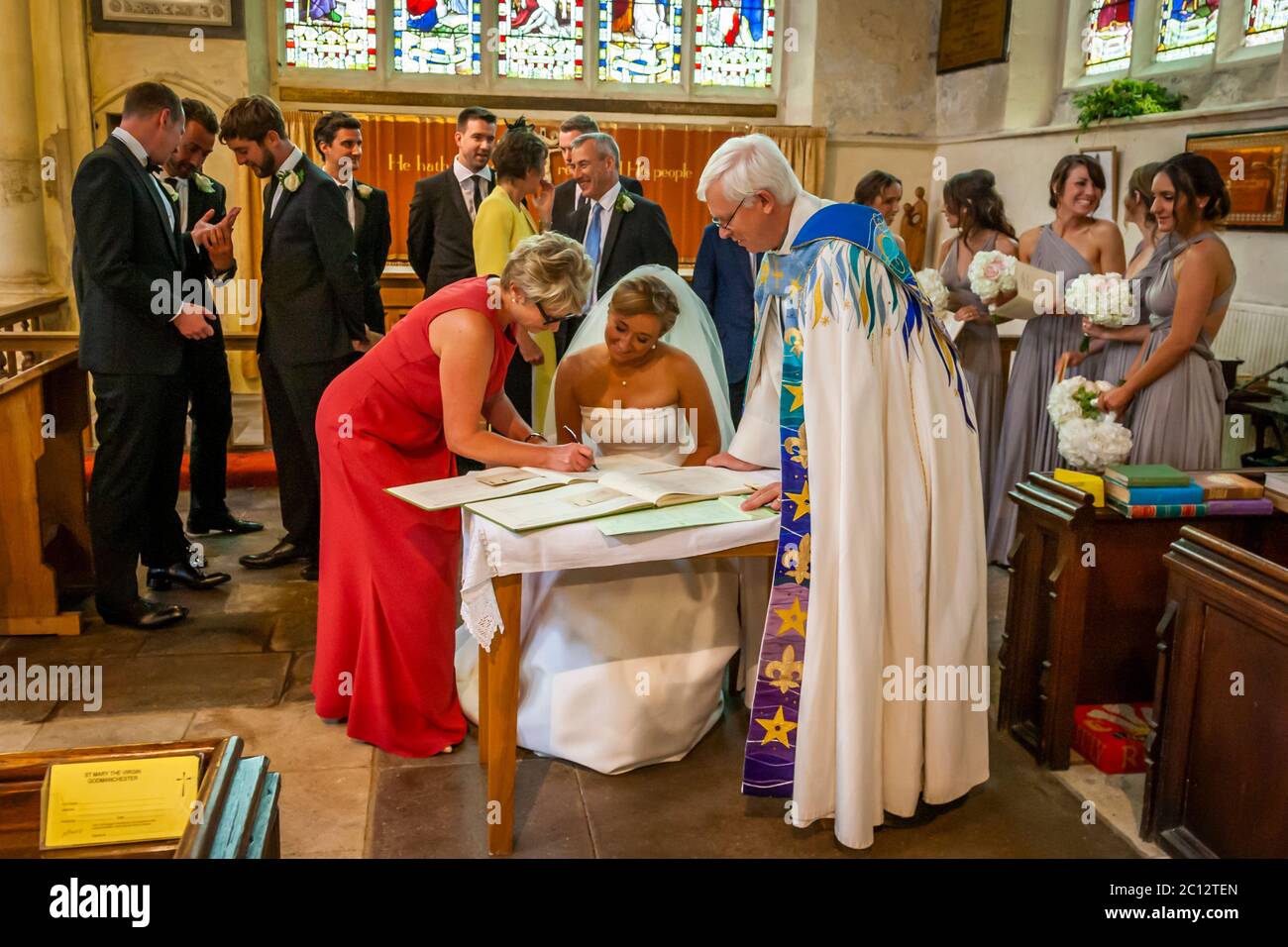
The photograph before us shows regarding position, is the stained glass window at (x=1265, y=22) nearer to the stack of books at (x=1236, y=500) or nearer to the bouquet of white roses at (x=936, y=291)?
the bouquet of white roses at (x=936, y=291)

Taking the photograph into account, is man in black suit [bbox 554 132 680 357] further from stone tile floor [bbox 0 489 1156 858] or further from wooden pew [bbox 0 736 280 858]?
wooden pew [bbox 0 736 280 858]

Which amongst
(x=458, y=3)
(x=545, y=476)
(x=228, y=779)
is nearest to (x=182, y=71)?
(x=458, y=3)

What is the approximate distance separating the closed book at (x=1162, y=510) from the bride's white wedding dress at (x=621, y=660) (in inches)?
46.1

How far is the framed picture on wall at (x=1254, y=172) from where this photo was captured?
22.5 feet

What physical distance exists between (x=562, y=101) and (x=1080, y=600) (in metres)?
8.53

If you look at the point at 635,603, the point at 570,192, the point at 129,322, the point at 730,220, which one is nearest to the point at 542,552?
the point at 635,603

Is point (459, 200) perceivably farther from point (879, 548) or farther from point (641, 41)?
point (641, 41)

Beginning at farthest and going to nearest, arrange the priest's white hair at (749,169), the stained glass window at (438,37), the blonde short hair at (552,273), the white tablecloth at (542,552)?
the stained glass window at (438,37) → the blonde short hair at (552,273) → the priest's white hair at (749,169) → the white tablecloth at (542,552)

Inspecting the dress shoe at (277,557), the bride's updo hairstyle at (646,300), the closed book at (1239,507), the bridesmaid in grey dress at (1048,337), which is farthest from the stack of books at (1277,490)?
the dress shoe at (277,557)

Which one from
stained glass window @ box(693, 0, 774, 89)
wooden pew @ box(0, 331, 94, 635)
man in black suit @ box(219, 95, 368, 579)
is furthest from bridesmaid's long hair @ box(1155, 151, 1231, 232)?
stained glass window @ box(693, 0, 774, 89)

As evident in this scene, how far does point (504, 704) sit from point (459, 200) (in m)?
3.52

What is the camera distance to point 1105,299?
15.6 ft

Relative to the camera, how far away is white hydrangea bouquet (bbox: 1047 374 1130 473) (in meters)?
3.44
